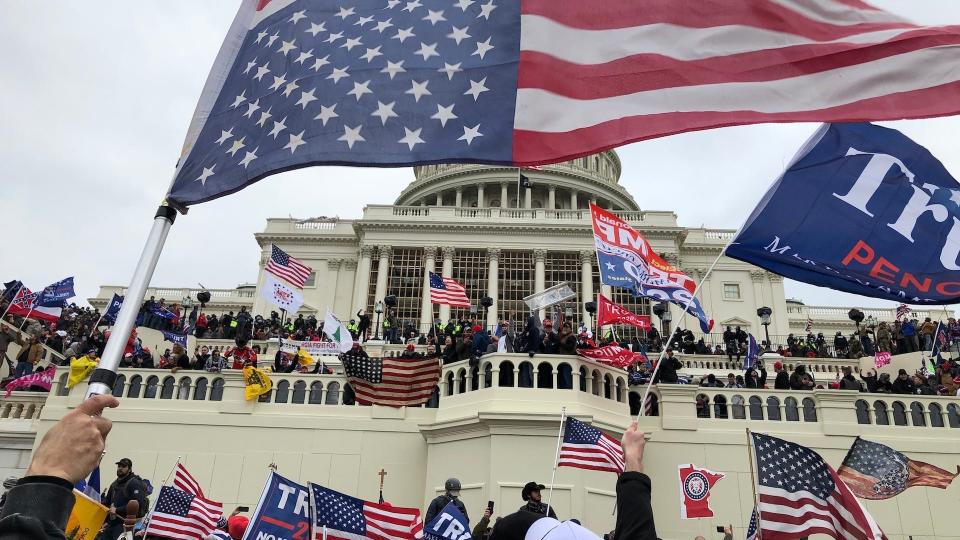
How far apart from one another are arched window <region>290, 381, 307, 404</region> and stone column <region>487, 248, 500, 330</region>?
3438 centimetres

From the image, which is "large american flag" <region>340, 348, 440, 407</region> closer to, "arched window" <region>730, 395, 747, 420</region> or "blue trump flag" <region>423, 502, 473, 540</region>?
"blue trump flag" <region>423, 502, 473, 540</region>

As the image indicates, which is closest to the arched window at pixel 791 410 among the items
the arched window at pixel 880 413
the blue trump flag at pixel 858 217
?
the arched window at pixel 880 413

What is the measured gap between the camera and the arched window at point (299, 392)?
59.7 feet

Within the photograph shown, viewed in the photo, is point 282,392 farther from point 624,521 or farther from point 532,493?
point 624,521

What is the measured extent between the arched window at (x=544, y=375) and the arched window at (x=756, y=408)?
508 cm

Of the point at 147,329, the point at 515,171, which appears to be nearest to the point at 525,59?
the point at 147,329

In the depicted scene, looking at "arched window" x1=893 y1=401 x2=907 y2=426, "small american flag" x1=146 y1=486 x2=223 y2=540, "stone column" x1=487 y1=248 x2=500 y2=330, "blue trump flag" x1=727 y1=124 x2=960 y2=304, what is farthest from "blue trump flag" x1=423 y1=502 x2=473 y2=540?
"stone column" x1=487 y1=248 x2=500 y2=330

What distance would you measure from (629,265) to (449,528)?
10.7 metres

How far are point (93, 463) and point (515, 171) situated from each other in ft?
242

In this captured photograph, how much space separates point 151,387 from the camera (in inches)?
731

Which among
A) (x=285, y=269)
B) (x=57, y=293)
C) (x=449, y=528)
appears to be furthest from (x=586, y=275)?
(x=449, y=528)

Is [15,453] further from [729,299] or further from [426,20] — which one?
[729,299]

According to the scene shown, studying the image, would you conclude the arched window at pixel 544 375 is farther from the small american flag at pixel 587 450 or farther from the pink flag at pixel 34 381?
the pink flag at pixel 34 381

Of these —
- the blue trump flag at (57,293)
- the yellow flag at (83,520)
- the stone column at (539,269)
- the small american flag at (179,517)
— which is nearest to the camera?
the yellow flag at (83,520)
